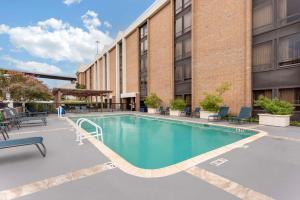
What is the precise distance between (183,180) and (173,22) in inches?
724

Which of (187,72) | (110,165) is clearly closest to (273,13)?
(187,72)

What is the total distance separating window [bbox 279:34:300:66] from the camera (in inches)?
397

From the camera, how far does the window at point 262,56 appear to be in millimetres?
11219

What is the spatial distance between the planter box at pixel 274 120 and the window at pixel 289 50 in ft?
10.9

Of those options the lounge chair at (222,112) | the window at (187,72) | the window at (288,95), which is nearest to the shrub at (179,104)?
the window at (187,72)

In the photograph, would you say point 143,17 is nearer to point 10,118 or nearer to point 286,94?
point 286,94

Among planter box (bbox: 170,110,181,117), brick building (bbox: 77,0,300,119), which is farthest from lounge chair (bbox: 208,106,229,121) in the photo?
planter box (bbox: 170,110,181,117)

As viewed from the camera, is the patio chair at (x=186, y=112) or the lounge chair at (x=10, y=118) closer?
the lounge chair at (x=10, y=118)

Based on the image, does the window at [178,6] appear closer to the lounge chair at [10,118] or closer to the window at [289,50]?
the window at [289,50]

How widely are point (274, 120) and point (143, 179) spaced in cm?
966

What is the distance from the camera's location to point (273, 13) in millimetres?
10961

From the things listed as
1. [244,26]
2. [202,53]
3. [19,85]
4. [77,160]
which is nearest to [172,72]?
[202,53]

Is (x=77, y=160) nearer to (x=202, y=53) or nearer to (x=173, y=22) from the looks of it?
(x=202, y=53)

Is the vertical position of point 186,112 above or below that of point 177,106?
below
